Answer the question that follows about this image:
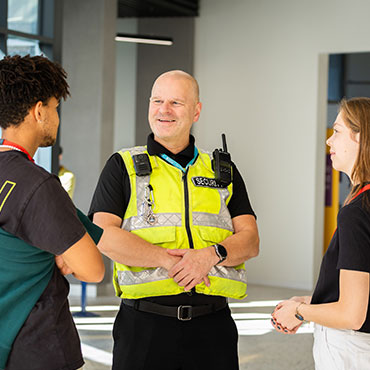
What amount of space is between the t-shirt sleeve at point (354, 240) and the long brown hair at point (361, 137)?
0.32 feet

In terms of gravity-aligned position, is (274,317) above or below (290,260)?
above

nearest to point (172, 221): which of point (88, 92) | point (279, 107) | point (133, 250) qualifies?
point (133, 250)

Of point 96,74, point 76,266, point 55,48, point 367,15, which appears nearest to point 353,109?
point 76,266

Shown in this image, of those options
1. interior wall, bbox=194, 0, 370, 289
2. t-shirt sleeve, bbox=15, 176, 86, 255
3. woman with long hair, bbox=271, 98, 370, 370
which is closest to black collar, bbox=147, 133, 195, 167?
woman with long hair, bbox=271, 98, 370, 370

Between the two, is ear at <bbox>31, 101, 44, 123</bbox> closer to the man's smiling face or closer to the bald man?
the bald man

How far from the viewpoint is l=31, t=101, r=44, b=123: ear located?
180 centimetres

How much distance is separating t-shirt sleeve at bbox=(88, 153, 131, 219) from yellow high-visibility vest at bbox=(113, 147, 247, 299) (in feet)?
0.08

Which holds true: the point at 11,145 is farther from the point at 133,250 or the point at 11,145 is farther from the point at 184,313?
the point at 184,313

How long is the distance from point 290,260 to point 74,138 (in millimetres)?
3343

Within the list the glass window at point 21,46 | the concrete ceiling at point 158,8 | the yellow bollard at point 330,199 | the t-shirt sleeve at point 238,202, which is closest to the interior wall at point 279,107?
the concrete ceiling at point 158,8

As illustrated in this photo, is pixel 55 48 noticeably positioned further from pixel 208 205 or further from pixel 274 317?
pixel 274 317

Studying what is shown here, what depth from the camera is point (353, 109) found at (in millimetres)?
2053

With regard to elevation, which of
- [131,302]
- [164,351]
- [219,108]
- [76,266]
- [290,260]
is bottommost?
[290,260]

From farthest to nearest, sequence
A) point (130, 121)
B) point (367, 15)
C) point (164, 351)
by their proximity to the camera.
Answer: point (130, 121), point (367, 15), point (164, 351)
